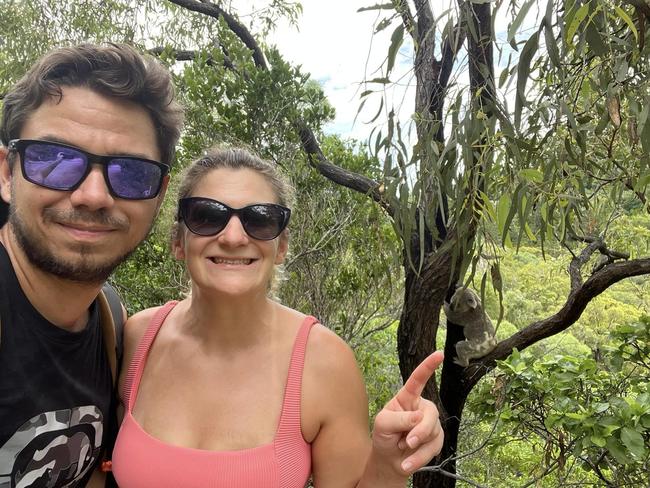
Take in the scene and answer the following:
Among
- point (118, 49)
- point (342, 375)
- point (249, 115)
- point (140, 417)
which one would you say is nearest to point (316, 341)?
point (342, 375)

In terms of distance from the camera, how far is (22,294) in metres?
1.06

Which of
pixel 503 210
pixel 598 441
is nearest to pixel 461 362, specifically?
pixel 598 441

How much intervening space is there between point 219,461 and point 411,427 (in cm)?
42

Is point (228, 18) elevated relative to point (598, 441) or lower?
elevated

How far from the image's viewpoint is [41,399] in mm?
1042

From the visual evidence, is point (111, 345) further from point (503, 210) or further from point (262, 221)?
point (503, 210)

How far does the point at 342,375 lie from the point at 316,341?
0.10m

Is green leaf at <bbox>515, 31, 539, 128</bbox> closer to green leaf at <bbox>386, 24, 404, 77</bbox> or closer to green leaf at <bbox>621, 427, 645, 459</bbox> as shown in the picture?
green leaf at <bbox>386, 24, 404, 77</bbox>

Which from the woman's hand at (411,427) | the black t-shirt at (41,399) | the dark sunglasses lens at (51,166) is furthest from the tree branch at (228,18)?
the woman's hand at (411,427)

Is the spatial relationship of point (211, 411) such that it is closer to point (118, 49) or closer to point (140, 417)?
point (140, 417)

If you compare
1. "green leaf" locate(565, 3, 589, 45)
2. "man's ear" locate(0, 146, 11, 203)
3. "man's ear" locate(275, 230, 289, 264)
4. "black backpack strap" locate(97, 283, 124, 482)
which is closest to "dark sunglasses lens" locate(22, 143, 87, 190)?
"man's ear" locate(0, 146, 11, 203)

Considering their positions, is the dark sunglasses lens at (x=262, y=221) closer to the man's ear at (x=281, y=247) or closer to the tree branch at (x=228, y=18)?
the man's ear at (x=281, y=247)

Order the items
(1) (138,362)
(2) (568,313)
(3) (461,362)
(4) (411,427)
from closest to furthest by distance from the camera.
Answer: (4) (411,427), (1) (138,362), (2) (568,313), (3) (461,362)

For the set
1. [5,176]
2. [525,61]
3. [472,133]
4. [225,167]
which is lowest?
[5,176]
